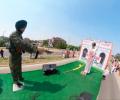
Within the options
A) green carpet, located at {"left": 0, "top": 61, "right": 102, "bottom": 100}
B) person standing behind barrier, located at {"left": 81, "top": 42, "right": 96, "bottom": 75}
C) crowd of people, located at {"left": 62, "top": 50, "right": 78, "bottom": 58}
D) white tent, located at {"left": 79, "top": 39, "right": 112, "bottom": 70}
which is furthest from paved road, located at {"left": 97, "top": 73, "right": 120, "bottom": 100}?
crowd of people, located at {"left": 62, "top": 50, "right": 78, "bottom": 58}

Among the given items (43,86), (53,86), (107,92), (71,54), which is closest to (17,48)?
(43,86)

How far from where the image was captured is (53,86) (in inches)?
225

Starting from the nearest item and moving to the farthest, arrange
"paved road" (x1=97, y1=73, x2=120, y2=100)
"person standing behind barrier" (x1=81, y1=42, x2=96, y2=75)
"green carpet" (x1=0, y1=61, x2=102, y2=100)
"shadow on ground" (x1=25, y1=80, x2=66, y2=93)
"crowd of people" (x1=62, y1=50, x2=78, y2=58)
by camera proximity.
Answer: "green carpet" (x1=0, y1=61, x2=102, y2=100)
"shadow on ground" (x1=25, y1=80, x2=66, y2=93)
"person standing behind barrier" (x1=81, y1=42, x2=96, y2=75)
"paved road" (x1=97, y1=73, x2=120, y2=100)
"crowd of people" (x1=62, y1=50, x2=78, y2=58)

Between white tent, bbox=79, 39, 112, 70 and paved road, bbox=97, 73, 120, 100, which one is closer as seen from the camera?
white tent, bbox=79, 39, 112, 70

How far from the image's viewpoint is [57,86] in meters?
5.74

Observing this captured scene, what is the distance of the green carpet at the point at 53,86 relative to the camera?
5109 millimetres

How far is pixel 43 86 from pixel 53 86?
0.82ft

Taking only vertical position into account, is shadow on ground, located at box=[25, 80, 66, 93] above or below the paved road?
above

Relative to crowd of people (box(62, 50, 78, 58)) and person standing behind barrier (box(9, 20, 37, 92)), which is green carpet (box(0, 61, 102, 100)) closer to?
person standing behind barrier (box(9, 20, 37, 92))

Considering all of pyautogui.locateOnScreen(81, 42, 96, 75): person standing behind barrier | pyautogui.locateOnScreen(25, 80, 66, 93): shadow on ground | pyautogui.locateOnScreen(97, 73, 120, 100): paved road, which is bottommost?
pyautogui.locateOnScreen(97, 73, 120, 100): paved road

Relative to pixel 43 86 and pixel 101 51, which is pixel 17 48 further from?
pixel 101 51

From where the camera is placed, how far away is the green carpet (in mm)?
5109

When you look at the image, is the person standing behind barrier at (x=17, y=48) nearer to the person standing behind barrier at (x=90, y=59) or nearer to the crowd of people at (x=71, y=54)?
the person standing behind barrier at (x=90, y=59)

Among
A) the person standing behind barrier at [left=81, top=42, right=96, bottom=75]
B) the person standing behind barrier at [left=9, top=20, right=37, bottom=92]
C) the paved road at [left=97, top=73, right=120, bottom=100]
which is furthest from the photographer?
the paved road at [left=97, top=73, right=120, bottom=100]
